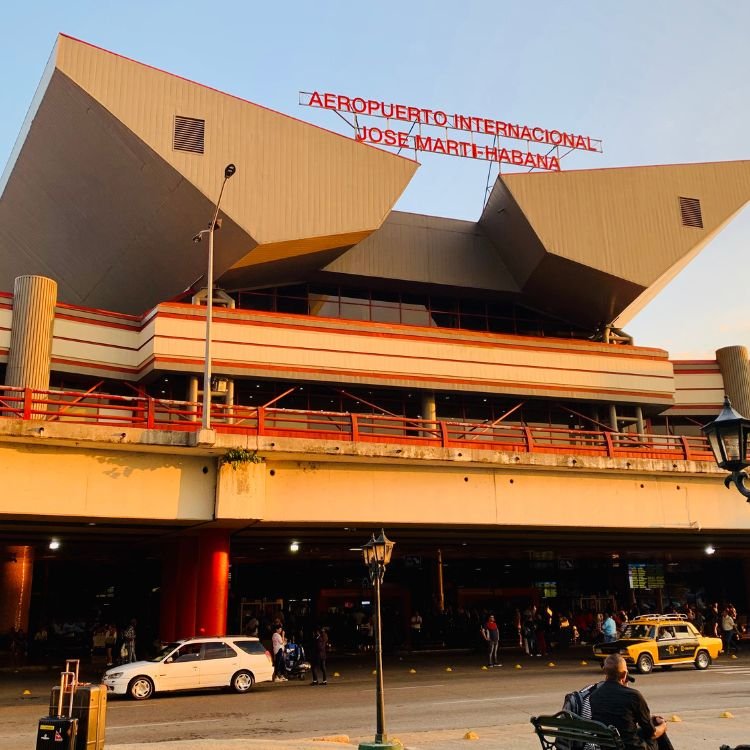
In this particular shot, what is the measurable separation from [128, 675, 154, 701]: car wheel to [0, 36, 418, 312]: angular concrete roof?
20701 mm

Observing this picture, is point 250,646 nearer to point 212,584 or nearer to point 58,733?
point 212,584

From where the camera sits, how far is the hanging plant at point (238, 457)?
21734mm

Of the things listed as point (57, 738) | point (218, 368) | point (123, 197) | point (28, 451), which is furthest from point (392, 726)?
point (123, 197)

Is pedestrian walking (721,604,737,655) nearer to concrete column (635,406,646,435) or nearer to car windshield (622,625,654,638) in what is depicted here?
car windshield (622,625,654,638)

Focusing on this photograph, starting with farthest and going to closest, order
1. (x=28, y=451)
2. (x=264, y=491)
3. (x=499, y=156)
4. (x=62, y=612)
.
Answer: (x=499, y=156) → (x=62, y=612) → (x=264, y=491) → (x=28, y=451)

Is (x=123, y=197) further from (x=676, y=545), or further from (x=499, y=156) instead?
(x=676, y=545)

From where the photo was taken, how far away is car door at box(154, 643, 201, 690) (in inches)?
791

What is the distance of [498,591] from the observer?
40.9 meters

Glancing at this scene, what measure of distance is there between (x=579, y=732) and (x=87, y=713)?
598cm

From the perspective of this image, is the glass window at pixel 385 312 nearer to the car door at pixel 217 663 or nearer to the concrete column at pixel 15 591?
the concrete column at pixel 15 591

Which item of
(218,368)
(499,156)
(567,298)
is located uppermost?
(499,156)

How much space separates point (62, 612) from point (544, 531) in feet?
81.0

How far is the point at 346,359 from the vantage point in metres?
37.4

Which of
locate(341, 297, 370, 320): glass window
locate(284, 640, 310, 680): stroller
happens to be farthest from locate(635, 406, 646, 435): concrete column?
locate(284, 640, 310, 680): stroller
